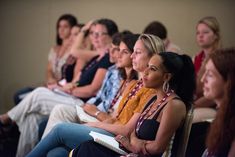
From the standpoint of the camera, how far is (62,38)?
455 cm

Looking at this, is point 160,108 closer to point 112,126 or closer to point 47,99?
point 112,126

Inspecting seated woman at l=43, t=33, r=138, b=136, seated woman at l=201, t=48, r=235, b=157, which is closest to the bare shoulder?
seated woman at l=201, t=48, r=235, b=157

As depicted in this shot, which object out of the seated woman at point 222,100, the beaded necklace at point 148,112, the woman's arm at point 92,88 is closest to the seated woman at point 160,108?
the beaded necklace at point 148,112

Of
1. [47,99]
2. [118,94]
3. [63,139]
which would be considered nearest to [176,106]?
[63,139]

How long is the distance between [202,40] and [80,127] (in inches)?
54.4

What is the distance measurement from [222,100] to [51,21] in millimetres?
3619

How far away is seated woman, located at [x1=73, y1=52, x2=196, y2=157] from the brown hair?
0.36 metres

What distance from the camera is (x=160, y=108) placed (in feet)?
7.15

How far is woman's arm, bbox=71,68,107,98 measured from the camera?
3453mm

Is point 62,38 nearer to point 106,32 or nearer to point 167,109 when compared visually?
point 106,32

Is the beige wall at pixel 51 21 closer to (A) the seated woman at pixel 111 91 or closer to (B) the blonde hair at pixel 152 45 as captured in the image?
(A) the seated woman at pixel 111 91

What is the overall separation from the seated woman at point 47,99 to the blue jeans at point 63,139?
3.19 feet

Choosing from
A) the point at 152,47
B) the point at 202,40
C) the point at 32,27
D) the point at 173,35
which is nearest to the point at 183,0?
the point at 173,35

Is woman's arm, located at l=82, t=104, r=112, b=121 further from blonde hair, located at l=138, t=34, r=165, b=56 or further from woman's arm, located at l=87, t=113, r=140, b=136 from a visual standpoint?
blonde hair, located at l=138, t=34, r=165, b=56
